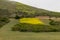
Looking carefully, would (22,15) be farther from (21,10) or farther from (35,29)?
(35,29)

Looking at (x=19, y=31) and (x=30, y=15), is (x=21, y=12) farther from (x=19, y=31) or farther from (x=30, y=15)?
(x=19, y=31)

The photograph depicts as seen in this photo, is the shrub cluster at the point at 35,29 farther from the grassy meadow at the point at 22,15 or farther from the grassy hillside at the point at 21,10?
the grassy hillside at the point at 21,10

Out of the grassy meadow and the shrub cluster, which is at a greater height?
the grassy meadow

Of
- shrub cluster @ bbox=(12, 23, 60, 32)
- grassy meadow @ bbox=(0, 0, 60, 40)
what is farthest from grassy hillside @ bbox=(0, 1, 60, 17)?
shrub cluster @ bbox=(12, 23, 60, 32)

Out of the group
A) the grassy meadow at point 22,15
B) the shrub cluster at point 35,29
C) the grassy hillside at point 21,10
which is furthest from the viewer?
the grassy hillside at point 21,10

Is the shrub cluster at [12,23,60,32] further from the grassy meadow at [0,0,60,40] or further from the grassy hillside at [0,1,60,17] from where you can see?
the grassy hillside at [0,1,60,17]

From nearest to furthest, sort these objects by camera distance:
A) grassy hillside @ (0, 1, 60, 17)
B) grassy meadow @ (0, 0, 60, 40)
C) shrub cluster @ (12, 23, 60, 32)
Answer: shrub cluster @ (12, 23, 60, 32), grassy meadow @ (0, 0, 60, 40), grassy hillside @ (0, 1, 60, 17)

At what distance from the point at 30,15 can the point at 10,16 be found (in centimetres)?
61

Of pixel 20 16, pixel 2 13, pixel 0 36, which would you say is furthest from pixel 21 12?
pixel 0 36

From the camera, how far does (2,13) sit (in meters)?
4.99

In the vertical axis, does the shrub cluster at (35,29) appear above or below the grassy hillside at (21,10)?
below

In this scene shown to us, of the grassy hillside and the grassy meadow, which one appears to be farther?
the grassy hillside

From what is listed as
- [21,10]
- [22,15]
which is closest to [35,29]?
[22,15]

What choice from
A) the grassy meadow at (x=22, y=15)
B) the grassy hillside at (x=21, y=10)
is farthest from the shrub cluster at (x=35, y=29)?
the grassy hillside at (x=21, y=10)
